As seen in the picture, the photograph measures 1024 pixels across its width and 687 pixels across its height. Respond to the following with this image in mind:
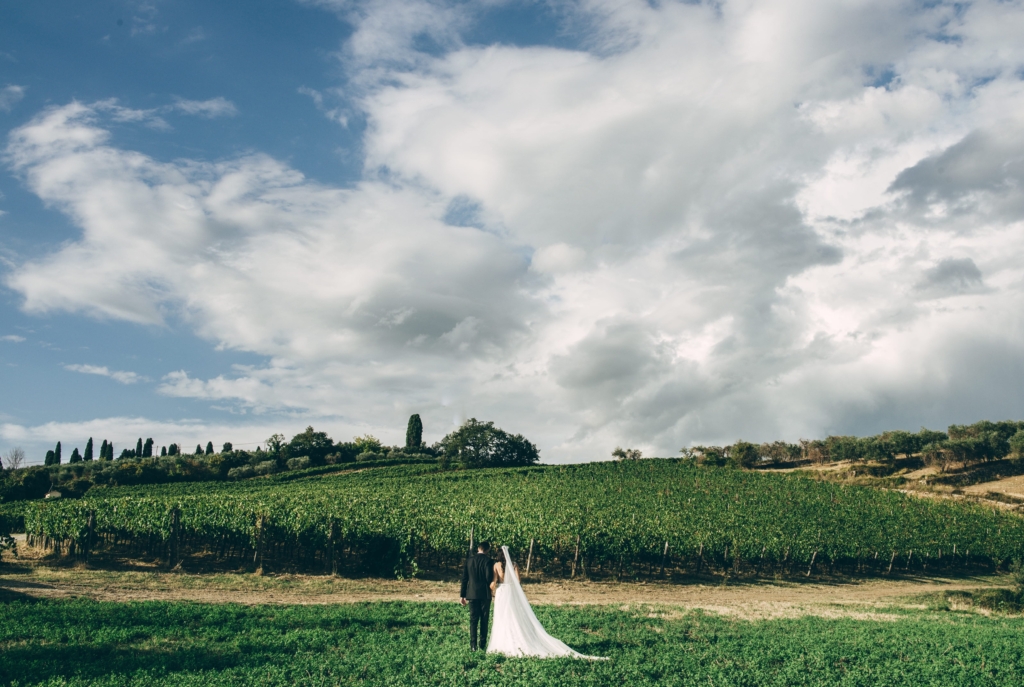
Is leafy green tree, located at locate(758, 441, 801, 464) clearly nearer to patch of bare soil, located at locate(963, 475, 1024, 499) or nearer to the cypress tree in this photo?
patch of bare soil, located at locate(963, 475, 1024, 499)

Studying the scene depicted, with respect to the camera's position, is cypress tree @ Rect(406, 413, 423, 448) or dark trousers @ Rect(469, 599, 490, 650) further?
cypress tree @ Rect(406, 413, 423, 448)

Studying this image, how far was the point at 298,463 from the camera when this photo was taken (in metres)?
86.9

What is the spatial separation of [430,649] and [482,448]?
76.2 meters

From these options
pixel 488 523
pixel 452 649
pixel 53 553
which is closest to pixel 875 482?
pixel 488 523

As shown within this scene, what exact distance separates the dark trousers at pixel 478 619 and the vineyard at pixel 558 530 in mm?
16216

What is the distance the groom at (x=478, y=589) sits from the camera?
13312 mm

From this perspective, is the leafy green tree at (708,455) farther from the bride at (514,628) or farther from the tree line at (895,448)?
the bride at (514,628)

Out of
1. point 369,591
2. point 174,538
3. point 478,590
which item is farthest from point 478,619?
point 174,538

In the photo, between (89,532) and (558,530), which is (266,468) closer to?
(89,532)

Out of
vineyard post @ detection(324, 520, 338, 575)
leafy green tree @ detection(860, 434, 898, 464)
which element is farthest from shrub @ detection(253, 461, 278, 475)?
leafy green tree @ detection(860, 434, 898, 464)

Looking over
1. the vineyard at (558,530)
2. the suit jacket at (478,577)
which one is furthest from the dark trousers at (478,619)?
the vineyard at (558,530)

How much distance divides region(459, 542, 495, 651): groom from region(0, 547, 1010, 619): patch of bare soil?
1003cm

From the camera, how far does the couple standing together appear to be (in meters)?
12.7

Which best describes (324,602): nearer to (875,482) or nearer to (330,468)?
(330,468)
